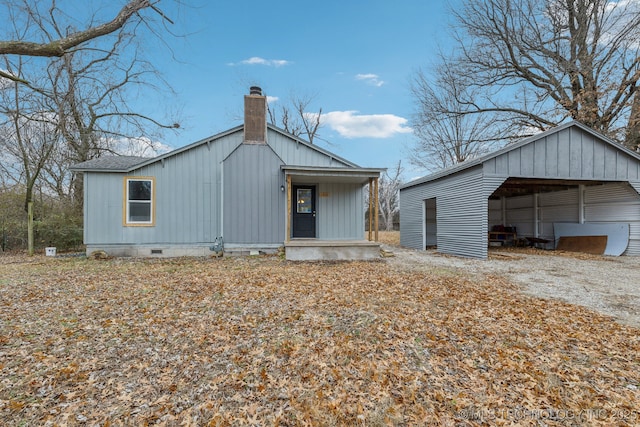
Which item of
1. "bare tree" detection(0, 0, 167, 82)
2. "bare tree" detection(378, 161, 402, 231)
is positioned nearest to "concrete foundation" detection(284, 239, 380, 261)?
"bare tree" detection(0, 0, 167, 82)

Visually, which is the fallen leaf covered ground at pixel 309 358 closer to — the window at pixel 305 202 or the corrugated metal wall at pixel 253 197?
the corrugated metal wall at pixel 253 197

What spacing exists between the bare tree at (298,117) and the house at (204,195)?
16795mm

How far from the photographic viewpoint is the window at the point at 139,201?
386 inches

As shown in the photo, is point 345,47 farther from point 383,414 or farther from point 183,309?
point 383,414

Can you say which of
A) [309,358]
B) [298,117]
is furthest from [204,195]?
Answer: [298,117]

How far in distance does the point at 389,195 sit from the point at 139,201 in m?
25.8

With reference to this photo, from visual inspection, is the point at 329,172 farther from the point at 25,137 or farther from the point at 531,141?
the point at 25,137

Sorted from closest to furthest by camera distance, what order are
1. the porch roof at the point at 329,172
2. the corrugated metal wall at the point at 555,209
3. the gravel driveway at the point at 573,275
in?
1. the gravel driveway at the point at 573,275
2. the porch roof at the point at 329,172
3. the corrugated metal wall at the point at 555,209

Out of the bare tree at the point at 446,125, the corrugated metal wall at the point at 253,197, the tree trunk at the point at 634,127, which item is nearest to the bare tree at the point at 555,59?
the tree trunk at the point at 634,127

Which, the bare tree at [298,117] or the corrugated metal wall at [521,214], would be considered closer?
the corrugated metal wall at [521,214]

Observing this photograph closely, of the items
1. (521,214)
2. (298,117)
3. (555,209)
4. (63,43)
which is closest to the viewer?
(63,43)

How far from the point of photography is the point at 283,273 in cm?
707

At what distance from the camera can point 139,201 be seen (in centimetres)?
987

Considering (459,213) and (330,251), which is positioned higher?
(459,213)
